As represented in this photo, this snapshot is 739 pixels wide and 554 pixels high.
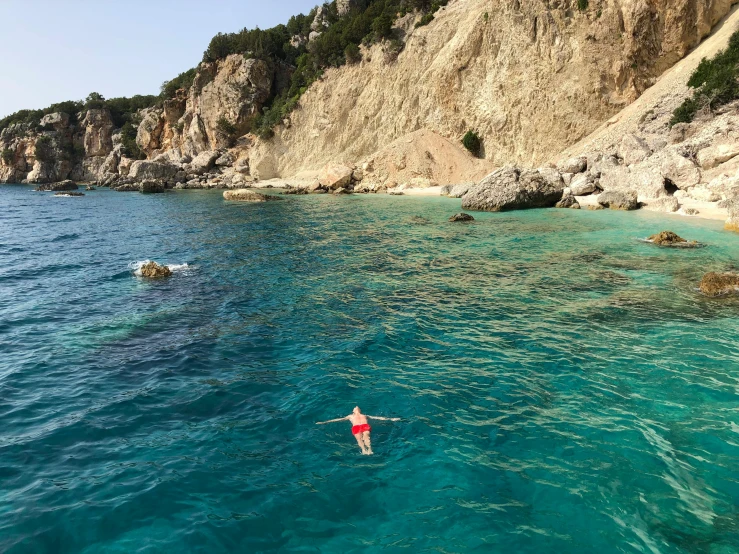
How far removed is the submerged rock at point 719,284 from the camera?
42.7 ft

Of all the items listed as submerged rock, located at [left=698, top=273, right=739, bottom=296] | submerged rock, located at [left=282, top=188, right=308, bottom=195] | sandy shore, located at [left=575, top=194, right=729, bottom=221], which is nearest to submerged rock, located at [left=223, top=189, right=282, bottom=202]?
submerged rock, located at [left=282, top=188, right=308, bottom=195]

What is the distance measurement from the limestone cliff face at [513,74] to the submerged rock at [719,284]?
121ft

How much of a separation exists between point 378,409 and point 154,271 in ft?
40.6

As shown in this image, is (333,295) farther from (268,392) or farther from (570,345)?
(570,345)

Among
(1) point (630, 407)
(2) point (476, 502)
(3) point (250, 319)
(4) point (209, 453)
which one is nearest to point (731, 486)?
(1) point (630, 407)

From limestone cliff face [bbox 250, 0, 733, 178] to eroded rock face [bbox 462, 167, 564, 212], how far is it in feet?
50.5

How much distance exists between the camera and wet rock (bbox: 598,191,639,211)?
96.2 feet

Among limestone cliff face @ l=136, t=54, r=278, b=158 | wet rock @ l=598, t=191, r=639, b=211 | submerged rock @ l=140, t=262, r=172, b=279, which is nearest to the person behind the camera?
submerged rock @ l=140, t=262, r=172, b=279

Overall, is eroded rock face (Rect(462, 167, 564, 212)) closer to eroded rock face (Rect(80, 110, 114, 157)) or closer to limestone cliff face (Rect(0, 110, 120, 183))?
limestone cliff face (Rect(0, 110, 120, 183))

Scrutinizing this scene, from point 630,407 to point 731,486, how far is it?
1928 millimetres

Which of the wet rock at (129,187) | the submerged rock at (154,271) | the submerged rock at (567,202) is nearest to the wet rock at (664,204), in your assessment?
the submerged rock at (567,202)

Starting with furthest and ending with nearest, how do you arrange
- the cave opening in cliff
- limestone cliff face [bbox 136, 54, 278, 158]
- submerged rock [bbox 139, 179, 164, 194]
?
limestone cliff face [bbox 136, 54, 278, 158]
submerged rock [bbox 139, 179, 164, 194]
the cave opening in cliff

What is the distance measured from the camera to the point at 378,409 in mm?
8008

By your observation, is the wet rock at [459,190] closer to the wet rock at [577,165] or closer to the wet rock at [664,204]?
the wet rock at [577,165]
